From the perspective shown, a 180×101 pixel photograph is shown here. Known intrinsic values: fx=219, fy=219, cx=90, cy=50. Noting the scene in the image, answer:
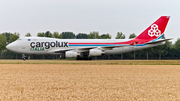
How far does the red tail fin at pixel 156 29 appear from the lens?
36625mm

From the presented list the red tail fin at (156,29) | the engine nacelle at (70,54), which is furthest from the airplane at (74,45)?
the engine nacelle at (70,54)

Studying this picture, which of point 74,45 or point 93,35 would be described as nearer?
point 74,45

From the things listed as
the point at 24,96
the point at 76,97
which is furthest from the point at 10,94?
the point at 76,97

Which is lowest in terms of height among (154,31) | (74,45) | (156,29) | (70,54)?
(70,54)

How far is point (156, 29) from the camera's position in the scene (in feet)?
121

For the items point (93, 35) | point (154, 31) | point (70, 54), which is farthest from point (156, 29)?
point (93, 35)

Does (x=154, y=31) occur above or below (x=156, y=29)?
below

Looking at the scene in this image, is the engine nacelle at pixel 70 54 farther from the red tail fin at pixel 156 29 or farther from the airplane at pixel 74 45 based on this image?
the red tail fin at pixel 156 29

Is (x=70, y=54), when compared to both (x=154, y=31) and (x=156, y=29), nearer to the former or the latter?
(x=154, y=31)

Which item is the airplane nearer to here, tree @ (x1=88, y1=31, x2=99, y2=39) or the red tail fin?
the red tail fin

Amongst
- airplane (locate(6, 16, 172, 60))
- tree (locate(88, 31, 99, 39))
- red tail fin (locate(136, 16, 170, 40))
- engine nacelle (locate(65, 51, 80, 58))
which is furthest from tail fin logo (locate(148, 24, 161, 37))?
tree (locate(88, 31, 99, 39))

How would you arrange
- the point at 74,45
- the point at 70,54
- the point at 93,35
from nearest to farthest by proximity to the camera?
the point at 70,54
the point at 74,45
the point at 93,35

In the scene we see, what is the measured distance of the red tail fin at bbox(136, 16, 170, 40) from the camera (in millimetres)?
36625

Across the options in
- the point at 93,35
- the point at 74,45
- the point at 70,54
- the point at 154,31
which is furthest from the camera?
the point at 93,35
